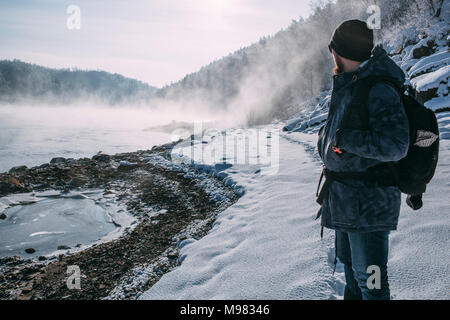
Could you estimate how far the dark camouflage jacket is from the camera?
4.97 feet

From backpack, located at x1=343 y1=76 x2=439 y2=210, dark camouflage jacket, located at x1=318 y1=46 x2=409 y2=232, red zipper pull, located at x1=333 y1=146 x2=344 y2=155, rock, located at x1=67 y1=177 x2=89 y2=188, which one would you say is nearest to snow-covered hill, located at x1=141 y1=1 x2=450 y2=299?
dark camouflage jacket, located at x1=318 y1=46 x2=409 y2=232

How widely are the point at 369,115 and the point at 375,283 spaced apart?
1.09 m

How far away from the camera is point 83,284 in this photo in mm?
3955

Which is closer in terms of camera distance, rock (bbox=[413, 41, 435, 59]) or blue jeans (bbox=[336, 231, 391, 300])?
blue jeans (bbox=[336, 231, 391, 300])

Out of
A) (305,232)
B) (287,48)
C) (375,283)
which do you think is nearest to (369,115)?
(375,283)

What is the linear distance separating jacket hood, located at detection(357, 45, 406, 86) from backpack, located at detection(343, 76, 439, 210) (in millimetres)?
35

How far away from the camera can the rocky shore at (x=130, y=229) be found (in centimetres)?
392

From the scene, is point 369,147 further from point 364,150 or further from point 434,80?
point 434,80

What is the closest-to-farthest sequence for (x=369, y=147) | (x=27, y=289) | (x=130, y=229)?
1. (x=369, y=147)
2. (x=27, y=289)
3. (x=130, y=229)

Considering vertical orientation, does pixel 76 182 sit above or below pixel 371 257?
below

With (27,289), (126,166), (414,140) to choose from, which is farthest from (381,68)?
(126,166)

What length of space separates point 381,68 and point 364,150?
53 centimetres

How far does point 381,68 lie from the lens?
1596 mm

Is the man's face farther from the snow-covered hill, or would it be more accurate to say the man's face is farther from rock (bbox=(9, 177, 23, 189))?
rock (bbox=(9, 177, 23, 189))
